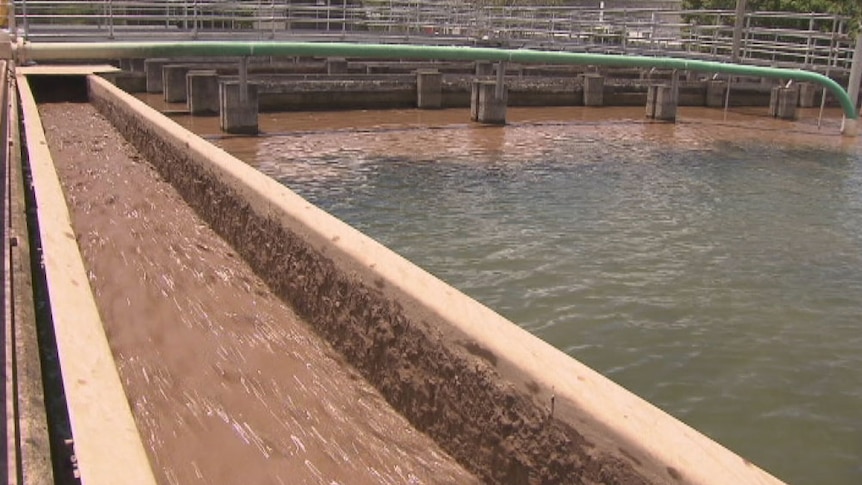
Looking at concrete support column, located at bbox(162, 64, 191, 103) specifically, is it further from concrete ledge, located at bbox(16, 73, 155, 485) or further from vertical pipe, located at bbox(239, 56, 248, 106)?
concrete ledge, located at bbox(16, 73, 155, 485)

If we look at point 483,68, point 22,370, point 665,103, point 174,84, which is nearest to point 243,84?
point 174,84

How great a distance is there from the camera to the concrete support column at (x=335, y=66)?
810 inches

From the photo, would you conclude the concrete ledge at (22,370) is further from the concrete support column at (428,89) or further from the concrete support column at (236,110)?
the concrete support column at (428,89)

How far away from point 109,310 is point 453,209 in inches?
180

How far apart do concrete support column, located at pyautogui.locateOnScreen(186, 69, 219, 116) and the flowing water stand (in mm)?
784

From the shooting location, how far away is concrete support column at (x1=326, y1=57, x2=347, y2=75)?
20.6m

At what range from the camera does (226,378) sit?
390cm

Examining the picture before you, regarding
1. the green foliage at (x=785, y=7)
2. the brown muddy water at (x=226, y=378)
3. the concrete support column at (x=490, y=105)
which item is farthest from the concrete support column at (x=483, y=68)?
the brown muddy water at (x=226, y=378)

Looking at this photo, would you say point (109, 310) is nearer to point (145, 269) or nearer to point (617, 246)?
point (145, 269)

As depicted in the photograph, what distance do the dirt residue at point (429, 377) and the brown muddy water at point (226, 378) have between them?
3.5 inches

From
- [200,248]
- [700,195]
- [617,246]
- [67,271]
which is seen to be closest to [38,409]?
[67,271]

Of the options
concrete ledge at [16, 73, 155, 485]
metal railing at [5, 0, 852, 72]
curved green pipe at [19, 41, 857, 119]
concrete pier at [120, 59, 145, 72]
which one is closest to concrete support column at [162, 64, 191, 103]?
metal railing at [5, 0, 852, 72]

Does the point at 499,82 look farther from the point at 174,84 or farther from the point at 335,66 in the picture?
the point at 174,84

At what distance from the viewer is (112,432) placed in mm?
2453
